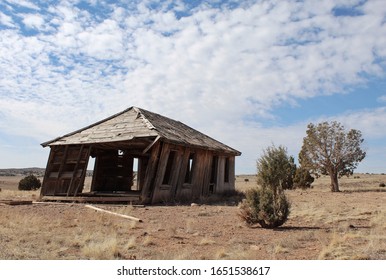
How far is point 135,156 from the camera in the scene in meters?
20.7

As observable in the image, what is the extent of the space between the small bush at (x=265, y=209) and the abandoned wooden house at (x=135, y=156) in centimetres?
519

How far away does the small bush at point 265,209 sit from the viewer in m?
9.31

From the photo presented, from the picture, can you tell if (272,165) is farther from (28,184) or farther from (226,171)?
(28,184)

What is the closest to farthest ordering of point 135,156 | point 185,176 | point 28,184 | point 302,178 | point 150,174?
point 150,174
point 185,176
point 135,156
point 28,184
point 302,178

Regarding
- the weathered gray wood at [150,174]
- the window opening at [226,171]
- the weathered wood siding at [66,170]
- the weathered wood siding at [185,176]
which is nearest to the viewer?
the weathered gray wood at [150,174]

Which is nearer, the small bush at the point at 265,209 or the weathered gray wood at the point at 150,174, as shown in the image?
the small bush at the point at 265,209

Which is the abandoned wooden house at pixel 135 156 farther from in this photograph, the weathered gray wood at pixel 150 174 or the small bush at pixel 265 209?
the small bush at pixel 265 209

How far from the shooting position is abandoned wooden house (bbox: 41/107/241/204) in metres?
14.7

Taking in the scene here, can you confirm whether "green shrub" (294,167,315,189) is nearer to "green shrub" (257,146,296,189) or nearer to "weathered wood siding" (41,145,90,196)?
"green shrub" (257,146,296,189)

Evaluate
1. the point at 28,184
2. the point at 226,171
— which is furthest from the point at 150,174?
the point at 28,184

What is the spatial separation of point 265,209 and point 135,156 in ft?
41.1

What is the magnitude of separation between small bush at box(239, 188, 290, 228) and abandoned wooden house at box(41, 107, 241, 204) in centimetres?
519

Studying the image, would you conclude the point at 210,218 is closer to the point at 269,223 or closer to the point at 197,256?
the point at 269,223

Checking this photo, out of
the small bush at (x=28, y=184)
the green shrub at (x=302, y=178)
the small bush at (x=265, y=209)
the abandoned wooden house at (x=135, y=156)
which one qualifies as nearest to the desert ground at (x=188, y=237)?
the small bush at (x=265, y=209)
